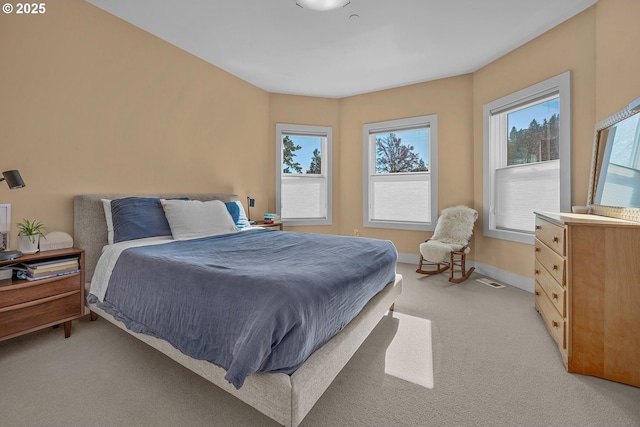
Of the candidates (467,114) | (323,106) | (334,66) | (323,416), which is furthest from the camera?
(323,106)

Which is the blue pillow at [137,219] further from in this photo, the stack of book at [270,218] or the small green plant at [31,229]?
the stack of book at [270,218]

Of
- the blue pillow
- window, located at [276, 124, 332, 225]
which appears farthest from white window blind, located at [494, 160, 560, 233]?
the blue pillow

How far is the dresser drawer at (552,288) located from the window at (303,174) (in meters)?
3.12

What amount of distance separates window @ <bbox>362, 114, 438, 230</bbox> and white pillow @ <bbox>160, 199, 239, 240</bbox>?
8.60ft

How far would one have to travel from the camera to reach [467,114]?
4.07 meters

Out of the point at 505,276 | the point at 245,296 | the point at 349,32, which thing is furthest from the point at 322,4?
the point at 505,276

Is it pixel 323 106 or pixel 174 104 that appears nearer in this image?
pixel 174 104

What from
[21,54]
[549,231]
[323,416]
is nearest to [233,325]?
[323,416]

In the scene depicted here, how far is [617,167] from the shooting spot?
216 centimetres

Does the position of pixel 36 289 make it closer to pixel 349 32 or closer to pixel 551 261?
pixel 349 32

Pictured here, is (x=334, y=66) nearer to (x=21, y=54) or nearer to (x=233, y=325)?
(x=21, y=54)

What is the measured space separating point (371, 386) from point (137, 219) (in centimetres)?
236

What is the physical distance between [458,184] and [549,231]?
6.91 feet

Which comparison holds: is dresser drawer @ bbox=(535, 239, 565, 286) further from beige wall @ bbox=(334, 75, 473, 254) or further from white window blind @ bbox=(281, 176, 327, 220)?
white window blind @ bbox=(281, 176, 327, 220)
